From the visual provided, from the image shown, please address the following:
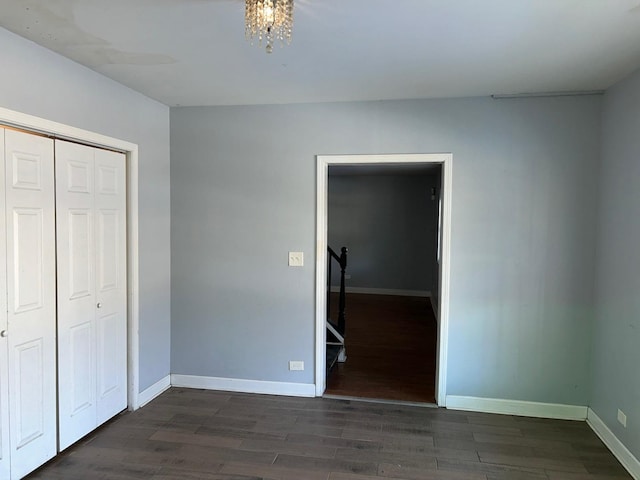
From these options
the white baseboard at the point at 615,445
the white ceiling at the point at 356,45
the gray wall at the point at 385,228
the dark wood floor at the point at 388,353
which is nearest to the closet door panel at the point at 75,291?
the white ceiling at the point at 356,45

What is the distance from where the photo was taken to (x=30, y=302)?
232 centimetres

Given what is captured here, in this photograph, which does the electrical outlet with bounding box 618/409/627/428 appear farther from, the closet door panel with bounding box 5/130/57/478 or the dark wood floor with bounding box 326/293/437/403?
the closet door panel with bounding box 5/130/57/478

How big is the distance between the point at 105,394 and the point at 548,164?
369 centimetres

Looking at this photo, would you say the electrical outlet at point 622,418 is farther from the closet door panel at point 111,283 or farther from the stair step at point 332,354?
the closet door panel at point 111,283

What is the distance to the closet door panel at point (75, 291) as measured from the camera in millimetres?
2516

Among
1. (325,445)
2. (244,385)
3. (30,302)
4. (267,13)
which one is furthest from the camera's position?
(244,385)

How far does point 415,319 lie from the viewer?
6.27m

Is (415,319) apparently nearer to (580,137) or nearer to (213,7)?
(580,137)

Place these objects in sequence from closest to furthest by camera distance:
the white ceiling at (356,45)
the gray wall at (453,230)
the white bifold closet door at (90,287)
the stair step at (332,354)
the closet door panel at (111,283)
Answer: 1. the white ceiling at (356,45)
2. the white bifold closet door at (90,287)
3. the closet door panel at (111,283)
4. the gray wall at (453,230)
5. the stair step at (332,354)

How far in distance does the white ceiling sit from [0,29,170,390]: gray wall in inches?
4.2

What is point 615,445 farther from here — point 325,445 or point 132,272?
point 132,272

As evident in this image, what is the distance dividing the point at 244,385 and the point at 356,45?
2.84 meters

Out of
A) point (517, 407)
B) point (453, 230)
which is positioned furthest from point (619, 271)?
point (517, 407)

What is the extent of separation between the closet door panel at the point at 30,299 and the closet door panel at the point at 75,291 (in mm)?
62
